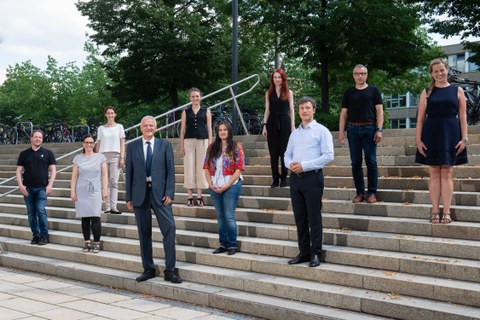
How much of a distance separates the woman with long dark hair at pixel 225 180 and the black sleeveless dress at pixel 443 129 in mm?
2256

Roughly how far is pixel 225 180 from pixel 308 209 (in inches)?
53.4

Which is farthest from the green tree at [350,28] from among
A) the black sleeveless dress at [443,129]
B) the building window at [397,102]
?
the building window at [397,102]

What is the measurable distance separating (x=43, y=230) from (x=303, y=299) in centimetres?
545

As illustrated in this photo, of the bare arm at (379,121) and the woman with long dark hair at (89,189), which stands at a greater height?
the bare arm at (379,121)

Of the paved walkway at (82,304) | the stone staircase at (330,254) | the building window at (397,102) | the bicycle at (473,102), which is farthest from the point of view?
the building window at (397,102)

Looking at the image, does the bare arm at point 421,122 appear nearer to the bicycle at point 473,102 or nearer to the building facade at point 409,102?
the bicycle at point 473,102

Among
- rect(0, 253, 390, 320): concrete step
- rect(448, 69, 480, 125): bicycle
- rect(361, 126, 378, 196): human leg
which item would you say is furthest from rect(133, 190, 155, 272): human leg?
rect(448, 69, 480, 125): bicycle

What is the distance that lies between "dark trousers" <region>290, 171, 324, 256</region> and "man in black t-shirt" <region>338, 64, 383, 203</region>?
136 cm

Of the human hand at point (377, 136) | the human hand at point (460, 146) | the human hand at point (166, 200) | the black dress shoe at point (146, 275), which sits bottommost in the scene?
the black dress shoe at point (146, 275)

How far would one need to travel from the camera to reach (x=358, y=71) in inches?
297

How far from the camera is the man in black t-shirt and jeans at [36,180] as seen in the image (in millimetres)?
9422

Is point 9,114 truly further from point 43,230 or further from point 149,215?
point 149,215

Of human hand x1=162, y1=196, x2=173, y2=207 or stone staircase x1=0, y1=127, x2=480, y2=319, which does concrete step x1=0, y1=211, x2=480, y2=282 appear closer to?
stone staircase x1=0, y1=127, x2=480, y2=319

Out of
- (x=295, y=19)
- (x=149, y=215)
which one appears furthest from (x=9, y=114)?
(x=149, y=215)
